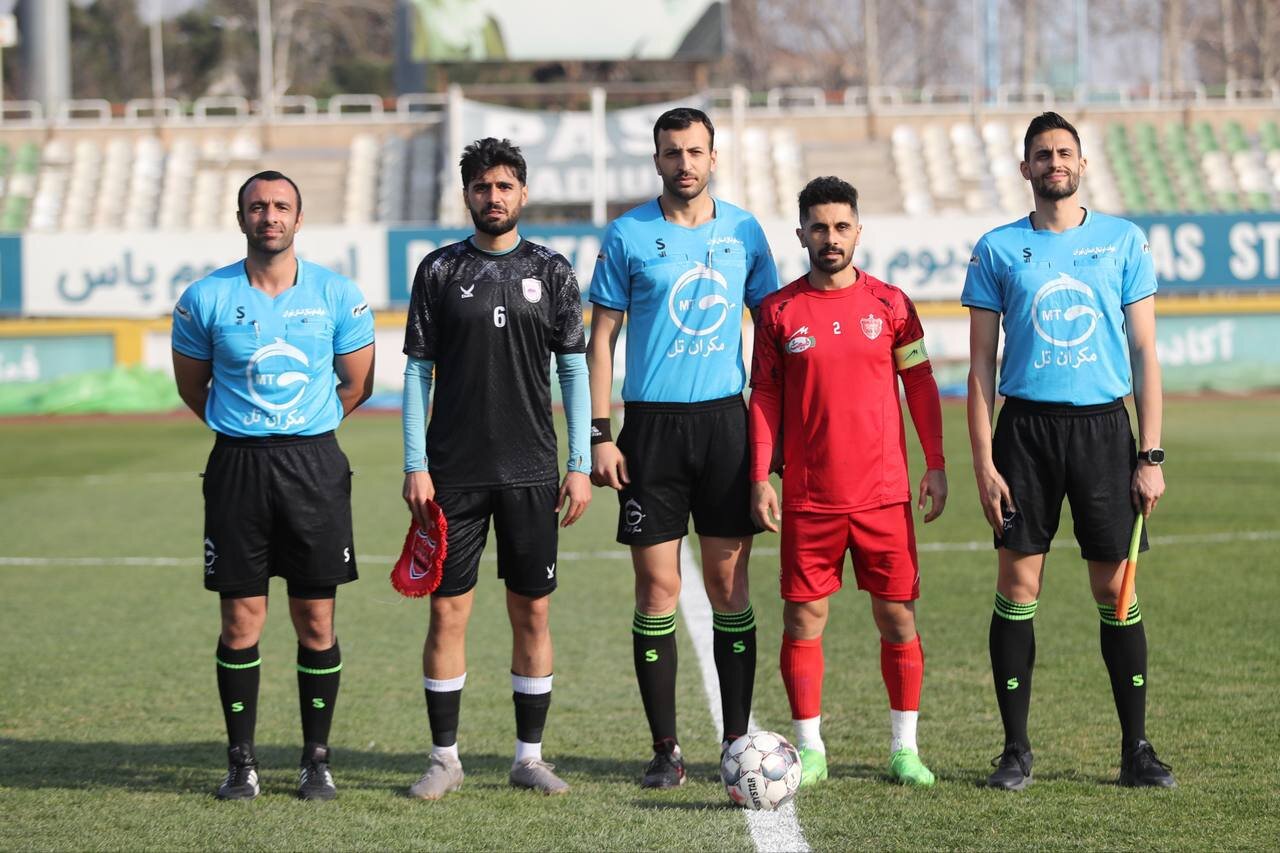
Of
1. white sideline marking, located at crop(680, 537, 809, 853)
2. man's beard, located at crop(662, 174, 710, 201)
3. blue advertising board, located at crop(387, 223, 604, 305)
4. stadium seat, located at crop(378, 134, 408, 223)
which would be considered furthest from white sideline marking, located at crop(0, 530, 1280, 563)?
stadium seat, located at crop(378, 134, 408, 223)

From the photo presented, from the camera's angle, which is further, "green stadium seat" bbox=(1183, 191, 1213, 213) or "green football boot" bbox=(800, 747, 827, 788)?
"green stadium seat" bbox=(1183, 191, 1213, 213)

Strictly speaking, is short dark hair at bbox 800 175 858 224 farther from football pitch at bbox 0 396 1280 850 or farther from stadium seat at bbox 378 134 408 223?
stadium seat at bbox 378 134 408 223

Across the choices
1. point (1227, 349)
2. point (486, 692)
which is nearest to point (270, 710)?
point (486, 692)

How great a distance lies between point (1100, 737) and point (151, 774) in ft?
10.5

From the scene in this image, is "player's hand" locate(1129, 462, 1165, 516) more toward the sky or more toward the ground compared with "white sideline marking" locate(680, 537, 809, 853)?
more toward the sky

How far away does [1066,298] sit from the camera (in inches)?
188

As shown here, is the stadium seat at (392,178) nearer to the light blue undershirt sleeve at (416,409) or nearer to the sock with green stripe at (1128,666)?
the light blue undershirt sleeve at (416,409)

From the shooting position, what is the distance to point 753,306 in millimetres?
5137

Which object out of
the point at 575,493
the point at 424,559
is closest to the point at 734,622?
the point at 575,493

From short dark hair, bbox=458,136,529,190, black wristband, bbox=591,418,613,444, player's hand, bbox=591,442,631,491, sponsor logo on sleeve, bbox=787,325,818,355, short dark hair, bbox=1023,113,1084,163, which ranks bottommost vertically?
player's hand, bbox=591,442,631,491

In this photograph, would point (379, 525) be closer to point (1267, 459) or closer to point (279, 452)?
point (279, 452)

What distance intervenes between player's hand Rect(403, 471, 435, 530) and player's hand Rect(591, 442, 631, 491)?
1.70 feet

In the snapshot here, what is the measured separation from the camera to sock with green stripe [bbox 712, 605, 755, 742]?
5043 mm

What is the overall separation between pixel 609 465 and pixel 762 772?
3.43 feet
